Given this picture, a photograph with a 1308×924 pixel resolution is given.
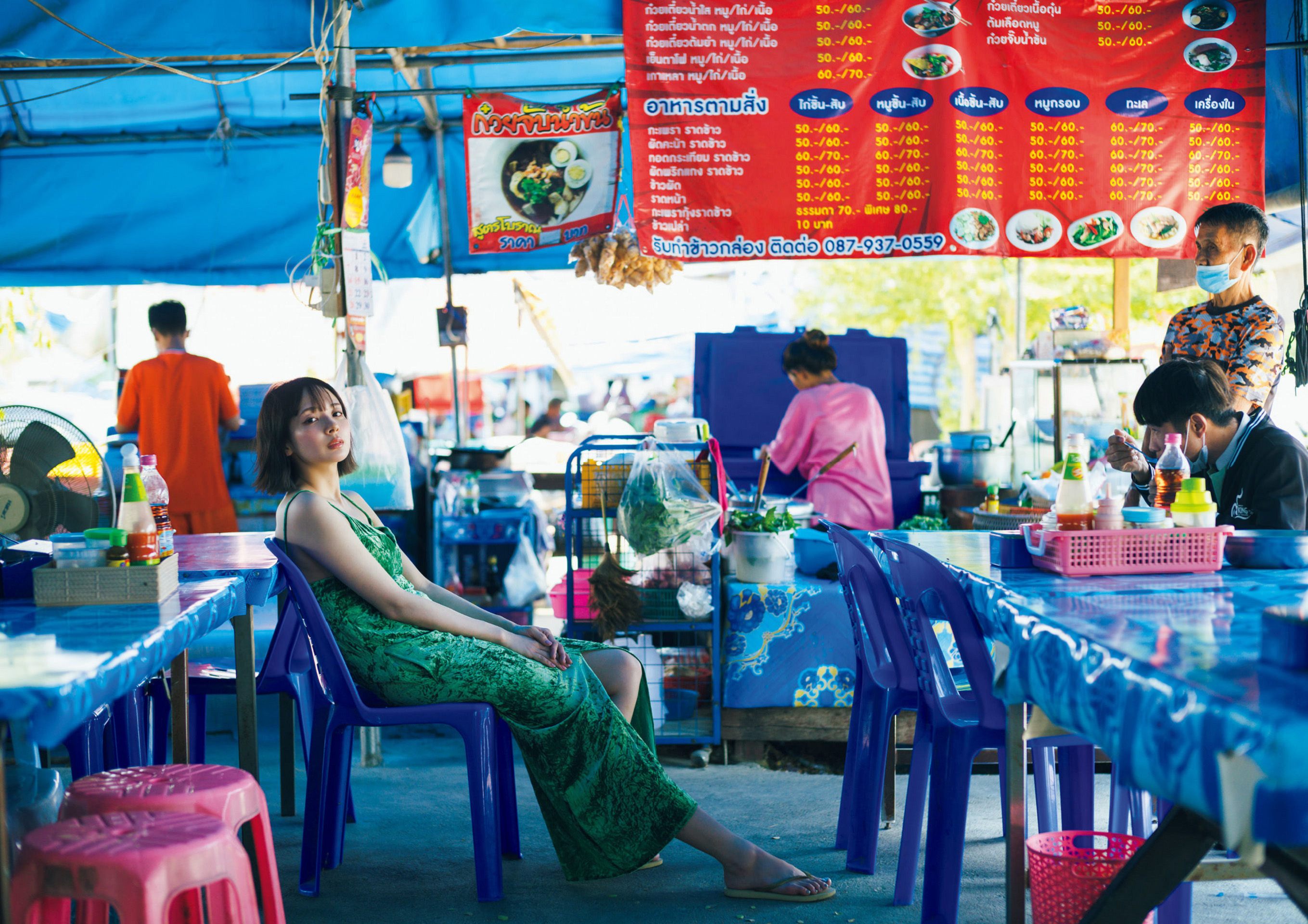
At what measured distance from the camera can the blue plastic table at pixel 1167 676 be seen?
133cm

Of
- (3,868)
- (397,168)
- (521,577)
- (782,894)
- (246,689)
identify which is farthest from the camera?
(397,168)

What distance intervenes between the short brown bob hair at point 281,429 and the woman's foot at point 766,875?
68.9 inches

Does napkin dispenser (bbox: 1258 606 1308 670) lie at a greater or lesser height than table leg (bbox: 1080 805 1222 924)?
greater

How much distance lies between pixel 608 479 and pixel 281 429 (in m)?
Answer: 1.68

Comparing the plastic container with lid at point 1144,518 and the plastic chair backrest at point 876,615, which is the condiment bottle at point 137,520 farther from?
the plastic container with lid at point 1144,518

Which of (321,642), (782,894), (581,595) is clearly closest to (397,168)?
(581,595)

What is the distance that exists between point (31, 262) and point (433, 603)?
5310 mm

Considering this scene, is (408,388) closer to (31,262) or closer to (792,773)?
(31,262)

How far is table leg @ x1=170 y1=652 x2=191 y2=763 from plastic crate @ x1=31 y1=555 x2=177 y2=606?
26cm

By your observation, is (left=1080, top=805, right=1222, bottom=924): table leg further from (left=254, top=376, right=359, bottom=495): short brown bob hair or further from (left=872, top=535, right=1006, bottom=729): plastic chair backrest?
(left=254, top=376, right=359, bottom=495): short brown bob hair

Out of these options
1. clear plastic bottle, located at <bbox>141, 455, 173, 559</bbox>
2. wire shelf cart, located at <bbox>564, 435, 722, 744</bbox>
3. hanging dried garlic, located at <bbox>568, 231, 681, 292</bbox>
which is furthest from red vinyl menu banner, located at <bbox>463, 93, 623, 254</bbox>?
clear plastic bottle, located at <bbox>141, 455, 173, 559</bbox>

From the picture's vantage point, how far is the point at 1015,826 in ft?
8.05

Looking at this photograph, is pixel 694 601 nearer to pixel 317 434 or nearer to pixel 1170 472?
pixel 317 434

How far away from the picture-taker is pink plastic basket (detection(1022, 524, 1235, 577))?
103 inches
